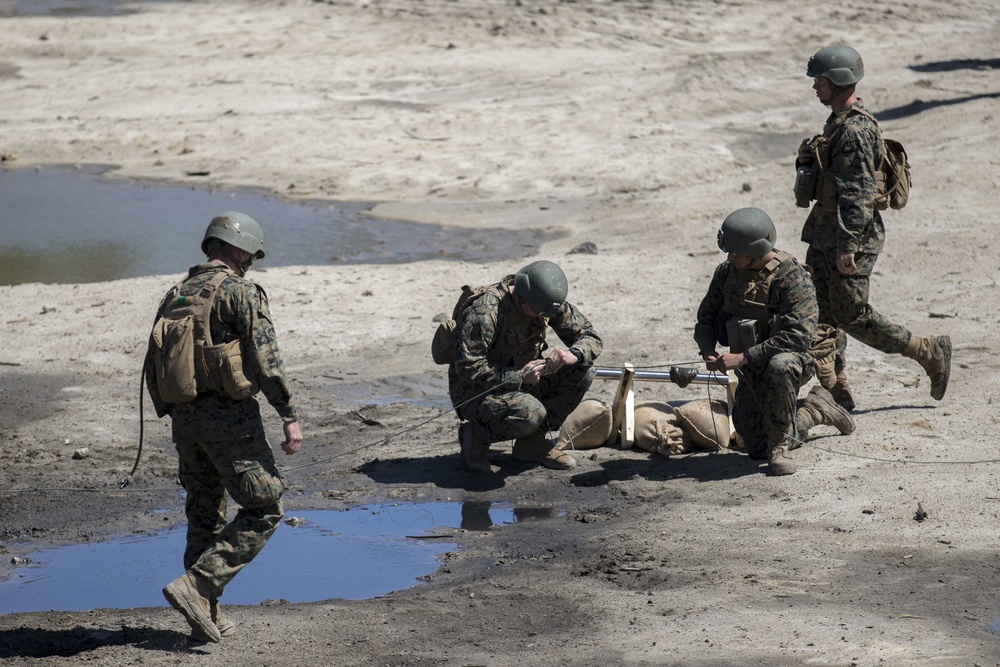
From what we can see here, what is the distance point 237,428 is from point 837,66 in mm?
4693

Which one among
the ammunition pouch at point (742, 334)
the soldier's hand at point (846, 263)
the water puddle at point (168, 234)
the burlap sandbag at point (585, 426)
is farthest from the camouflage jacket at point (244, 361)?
the water puddle at point (168, 234)

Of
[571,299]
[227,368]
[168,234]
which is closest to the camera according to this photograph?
[227,368]

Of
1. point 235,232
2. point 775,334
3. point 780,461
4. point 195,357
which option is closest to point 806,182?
point 775,334

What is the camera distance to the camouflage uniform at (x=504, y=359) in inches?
315

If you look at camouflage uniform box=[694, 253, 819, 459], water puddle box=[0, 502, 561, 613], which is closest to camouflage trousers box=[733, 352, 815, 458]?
camouflage uniform box=[694, 253, 819, 459]

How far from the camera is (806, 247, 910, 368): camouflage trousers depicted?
27.9ft

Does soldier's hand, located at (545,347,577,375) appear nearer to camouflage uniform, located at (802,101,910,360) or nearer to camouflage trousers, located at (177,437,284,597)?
camouflage uniform, located at (802,101,910,360)

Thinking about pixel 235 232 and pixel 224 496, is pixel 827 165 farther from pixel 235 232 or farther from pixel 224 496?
pixel 224 496

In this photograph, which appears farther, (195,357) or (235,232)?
(235,232)

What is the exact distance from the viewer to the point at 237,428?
571 centimetres

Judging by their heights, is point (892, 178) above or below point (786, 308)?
above

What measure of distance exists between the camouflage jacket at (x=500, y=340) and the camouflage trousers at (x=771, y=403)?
3.21ft

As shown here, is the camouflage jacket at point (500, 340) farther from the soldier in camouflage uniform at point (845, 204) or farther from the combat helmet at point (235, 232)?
the combat helmet at point (235, 232)

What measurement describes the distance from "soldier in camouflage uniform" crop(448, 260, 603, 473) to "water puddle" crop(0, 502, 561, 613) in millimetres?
540
